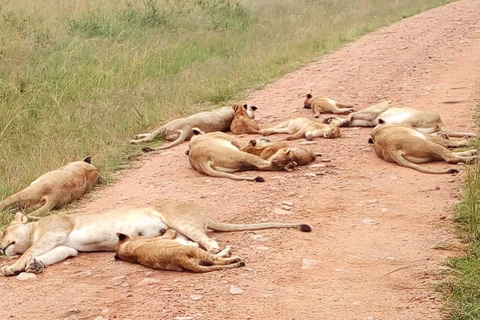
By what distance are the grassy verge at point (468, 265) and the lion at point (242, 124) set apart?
11.1 feet

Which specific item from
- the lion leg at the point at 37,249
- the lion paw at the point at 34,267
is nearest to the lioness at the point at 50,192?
the lion leg at the point at 37,249

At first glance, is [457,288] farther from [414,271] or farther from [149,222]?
[149,222]

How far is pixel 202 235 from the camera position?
5402 millimetres

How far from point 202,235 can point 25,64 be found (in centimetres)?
709

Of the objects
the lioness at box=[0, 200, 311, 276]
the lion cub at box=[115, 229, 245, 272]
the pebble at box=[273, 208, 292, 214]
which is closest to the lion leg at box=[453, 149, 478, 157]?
the pebble at box=[273, 208, 292, 214]

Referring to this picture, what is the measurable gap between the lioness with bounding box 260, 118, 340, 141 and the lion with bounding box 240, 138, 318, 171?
0.76m

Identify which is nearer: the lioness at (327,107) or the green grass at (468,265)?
the green grass at (468,265)

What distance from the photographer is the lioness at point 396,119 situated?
809 cm

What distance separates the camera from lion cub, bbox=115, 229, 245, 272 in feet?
16.3

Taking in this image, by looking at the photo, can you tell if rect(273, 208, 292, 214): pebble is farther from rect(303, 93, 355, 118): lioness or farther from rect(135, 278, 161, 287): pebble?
rect(303, 93, 355, 118): lioness

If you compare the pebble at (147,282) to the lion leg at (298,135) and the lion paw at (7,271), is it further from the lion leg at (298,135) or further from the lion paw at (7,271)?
the lion leg at (298,135)

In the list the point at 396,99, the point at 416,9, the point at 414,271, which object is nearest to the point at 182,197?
the point at 414,271

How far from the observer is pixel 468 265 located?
4.75 m

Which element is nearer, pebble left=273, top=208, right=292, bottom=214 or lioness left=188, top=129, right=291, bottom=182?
pebble left=273, top=208, right=292, bottom=214
